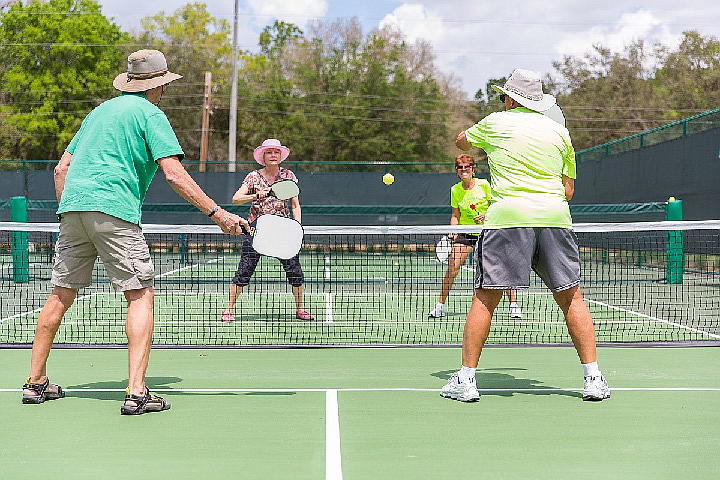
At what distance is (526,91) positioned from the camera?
4863mm

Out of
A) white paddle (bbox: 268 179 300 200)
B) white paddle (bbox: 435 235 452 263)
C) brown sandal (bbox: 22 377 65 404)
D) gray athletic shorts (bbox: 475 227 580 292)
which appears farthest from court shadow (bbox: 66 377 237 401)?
white paddle (bbox: 435 235 452 263)

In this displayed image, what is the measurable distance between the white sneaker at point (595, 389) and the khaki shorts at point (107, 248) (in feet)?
7.51

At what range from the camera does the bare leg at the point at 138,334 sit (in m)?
4.43

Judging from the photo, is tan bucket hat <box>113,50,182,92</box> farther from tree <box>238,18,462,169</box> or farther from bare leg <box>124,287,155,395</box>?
tree <box>238,18,462,169</box>

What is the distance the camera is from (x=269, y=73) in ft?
178

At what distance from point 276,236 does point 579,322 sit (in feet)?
5.54

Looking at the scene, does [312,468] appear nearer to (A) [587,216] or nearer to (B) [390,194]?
(A) [587,216]

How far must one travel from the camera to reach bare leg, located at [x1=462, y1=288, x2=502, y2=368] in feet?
15.5

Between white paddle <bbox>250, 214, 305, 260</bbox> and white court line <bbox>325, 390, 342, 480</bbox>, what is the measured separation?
0.81 metres

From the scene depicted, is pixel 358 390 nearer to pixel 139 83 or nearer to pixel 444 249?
pixel 139 83

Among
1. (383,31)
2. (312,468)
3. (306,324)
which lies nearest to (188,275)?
(306,324)

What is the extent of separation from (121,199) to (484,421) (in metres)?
2.03

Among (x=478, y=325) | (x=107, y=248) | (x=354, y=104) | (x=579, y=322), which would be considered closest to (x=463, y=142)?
(x=478, y=325)

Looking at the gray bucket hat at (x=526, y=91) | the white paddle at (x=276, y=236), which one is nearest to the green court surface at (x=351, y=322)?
the white paddle at (x=276, y=236)
